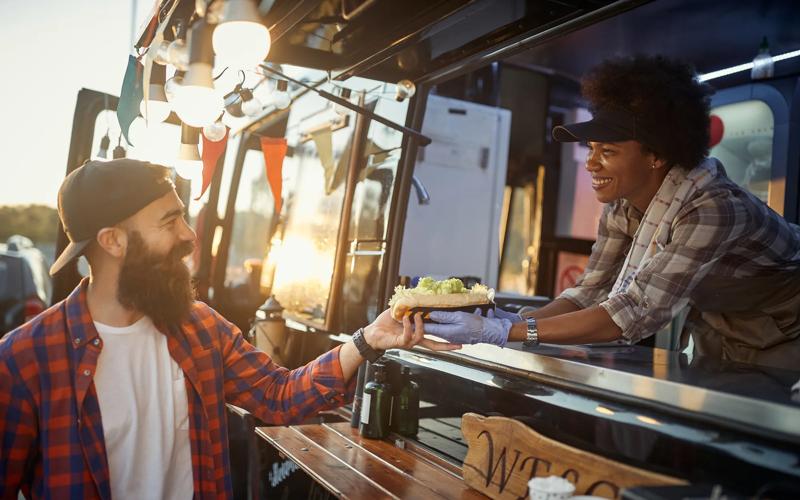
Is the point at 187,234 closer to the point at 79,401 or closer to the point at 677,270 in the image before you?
the point at 79,401

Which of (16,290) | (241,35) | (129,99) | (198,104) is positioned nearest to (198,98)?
(198,104)

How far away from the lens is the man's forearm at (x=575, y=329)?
2627 millimetres

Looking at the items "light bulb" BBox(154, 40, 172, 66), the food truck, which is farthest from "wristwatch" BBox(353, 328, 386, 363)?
"light bulb" BBox(154, 40, 172, 66)

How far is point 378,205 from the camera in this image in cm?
470

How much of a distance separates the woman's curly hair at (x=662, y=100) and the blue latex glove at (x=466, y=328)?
1114 millimetres

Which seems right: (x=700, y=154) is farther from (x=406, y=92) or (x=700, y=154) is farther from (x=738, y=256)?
(x=406, y=92)

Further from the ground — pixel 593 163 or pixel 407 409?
pixel 593 163

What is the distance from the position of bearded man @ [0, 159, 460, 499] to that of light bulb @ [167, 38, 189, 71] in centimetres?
79

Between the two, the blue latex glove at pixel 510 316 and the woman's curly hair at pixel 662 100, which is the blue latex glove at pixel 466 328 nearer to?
the blue latex glove at pixel 510 316

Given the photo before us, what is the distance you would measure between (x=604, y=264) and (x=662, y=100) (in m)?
0.94

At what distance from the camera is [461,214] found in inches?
208

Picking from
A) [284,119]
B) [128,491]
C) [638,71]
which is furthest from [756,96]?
[128,491]

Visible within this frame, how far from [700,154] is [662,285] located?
0.74 meters

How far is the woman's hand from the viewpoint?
101 inches
